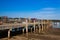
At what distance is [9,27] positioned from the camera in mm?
21875

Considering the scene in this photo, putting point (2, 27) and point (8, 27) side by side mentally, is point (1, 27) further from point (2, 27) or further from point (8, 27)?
point (8, 27)

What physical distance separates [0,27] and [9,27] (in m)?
2.13

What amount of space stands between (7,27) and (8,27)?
0.25 metres

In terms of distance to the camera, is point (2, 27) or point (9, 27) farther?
point (9, 27)

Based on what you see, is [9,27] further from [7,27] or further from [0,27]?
[0,27]

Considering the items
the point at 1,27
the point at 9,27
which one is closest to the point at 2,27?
the point at 1,27

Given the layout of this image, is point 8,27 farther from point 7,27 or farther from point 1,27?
point 1,27

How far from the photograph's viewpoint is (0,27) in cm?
2002

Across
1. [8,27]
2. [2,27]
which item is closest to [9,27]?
[8,27]

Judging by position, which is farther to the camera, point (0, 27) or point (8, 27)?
point (8, 27)

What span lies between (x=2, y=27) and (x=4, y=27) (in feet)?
1.48

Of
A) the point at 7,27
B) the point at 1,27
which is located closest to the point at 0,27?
the point at 1,27

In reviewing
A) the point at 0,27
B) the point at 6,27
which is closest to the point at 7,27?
the point at 6,27

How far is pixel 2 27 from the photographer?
20391 millimetres
